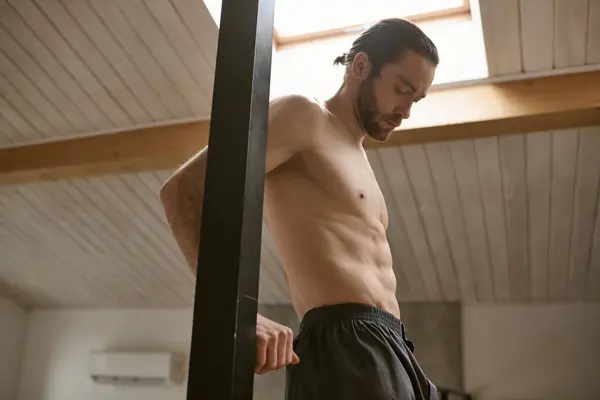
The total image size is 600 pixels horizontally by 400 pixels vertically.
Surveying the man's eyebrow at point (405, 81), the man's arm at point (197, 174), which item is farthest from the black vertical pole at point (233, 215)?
the man's eyebrow at point (405, 81)

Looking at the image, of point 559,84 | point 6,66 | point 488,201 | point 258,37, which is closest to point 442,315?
point 488,201

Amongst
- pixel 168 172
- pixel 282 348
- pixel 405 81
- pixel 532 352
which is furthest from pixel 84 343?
pixel 282 348

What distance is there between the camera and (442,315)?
132 inches

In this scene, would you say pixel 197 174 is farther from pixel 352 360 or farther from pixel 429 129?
pixel 429 129

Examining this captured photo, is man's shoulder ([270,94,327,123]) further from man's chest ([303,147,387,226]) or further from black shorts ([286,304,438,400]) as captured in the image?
black shorts ([286,304,438,400])

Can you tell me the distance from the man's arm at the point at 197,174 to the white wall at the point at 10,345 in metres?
3.71

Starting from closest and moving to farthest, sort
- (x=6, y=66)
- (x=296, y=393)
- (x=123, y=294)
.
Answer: (x=296, y=393) → (x=6, y=66) → (x=123, y=294)

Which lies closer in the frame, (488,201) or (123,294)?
(488,201)

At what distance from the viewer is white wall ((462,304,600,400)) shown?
3.10 metres

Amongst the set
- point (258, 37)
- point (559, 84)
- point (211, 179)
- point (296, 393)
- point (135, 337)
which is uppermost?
point (559, 84)

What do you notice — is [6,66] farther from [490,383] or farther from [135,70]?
[490,383]

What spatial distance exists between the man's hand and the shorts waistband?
331mm

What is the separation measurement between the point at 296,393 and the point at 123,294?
3183mm

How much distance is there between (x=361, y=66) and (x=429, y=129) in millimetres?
1180
